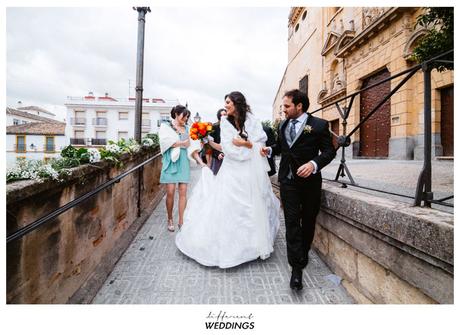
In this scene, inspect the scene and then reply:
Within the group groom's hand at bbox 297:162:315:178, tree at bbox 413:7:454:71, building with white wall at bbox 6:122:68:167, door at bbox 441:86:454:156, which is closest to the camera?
groom's hand at bbox 297:162:315:178

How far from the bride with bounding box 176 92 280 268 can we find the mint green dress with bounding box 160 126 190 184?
34.8 inches

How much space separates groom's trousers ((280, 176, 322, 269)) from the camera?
219cm

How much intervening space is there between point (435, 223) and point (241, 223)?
1648 millimetres

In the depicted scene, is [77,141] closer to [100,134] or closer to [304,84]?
[100,134]

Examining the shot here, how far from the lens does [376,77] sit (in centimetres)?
1065

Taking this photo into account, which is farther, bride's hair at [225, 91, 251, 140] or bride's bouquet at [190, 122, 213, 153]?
bride's bouquet at [190, 122, 213, 153]

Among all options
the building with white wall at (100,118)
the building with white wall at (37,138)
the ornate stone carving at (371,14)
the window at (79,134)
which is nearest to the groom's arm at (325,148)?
the ornate stone carving at (371,14)

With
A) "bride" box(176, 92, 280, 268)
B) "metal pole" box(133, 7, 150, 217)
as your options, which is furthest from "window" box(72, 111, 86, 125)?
"bride" box(176, 92, 280, 268)

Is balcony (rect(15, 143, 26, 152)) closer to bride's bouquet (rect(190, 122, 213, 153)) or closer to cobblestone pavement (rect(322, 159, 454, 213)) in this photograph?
bride's bouquet (rect(190, 122, 213, 153))

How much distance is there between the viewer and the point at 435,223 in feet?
4.28

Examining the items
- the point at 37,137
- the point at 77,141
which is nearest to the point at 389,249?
the point at 37,137
